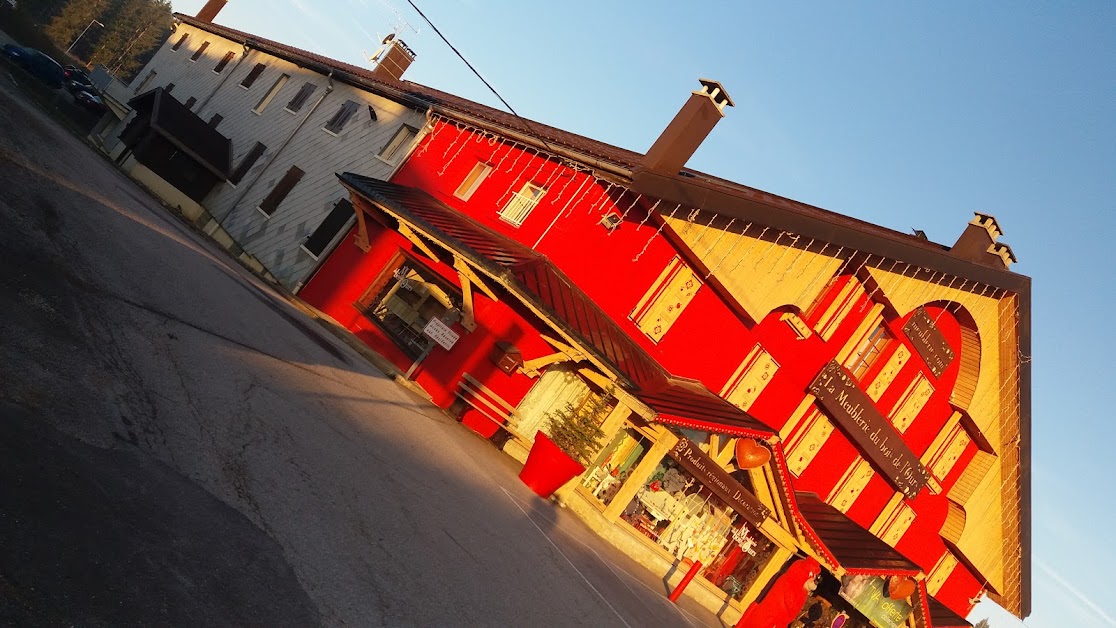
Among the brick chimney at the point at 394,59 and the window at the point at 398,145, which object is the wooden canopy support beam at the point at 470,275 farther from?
the brick chimney at the point at 394,59

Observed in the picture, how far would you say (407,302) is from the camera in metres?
19.8

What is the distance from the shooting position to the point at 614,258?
1680 centimetres

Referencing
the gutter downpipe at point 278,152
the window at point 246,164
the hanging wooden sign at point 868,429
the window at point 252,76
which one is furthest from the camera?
the window at point 252,76

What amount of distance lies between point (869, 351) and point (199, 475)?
1782 centimetres

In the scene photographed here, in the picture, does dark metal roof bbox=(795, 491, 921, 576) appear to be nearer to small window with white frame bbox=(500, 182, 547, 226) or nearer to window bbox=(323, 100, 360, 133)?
small window with white frame bbox=(500, 182, 547, 226)

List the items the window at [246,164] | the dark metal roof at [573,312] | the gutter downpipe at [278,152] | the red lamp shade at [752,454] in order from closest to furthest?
the dark metal roof at [573,312] < the red lamp shade at [752,454] < the gutter downpipe at [278,152] < the window at [246,164]

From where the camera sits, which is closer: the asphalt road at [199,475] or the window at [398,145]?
the asphalt road at [199,475]

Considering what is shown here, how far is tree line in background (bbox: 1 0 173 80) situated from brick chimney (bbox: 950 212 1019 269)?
49657mm

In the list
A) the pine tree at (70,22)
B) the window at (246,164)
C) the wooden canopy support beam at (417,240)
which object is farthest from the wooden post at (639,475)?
the pine tree at (70,22)

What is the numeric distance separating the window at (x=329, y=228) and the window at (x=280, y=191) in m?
3.31

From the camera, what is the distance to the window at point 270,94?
1131 inches

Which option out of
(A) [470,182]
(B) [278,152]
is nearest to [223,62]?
(B) [278,152]

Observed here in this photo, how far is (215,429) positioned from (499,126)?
43.1ft

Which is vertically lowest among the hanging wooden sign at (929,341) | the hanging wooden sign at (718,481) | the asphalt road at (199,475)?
the asphalt road at (199,475)
